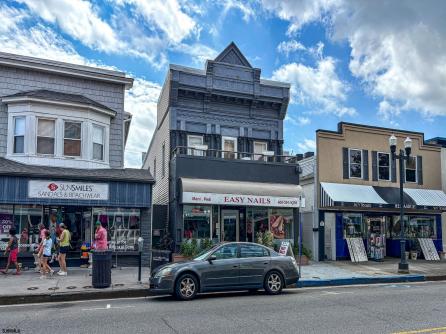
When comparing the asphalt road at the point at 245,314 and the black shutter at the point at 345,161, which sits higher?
the black shutter at the point at 345,161

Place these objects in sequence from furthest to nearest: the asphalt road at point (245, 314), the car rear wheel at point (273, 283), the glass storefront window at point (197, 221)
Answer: the glass storefront window at point (197, 221) → the car rear wheel at point (273, 283) → the asphalt road at point (245, 314)

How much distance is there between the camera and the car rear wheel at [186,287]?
1116cm

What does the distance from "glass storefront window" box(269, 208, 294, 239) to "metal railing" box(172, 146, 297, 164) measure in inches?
96.5

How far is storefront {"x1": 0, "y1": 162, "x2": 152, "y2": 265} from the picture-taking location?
16.5 meters

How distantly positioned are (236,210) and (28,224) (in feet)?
28.8

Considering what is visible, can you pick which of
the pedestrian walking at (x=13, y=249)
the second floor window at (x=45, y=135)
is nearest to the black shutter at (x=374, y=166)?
the second floor window at (x=45, y=135)

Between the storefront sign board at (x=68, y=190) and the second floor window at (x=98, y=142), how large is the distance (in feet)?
6.04

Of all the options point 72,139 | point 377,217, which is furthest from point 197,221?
point 377,217

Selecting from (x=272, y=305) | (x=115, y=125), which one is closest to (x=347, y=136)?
(x=115, y=125)

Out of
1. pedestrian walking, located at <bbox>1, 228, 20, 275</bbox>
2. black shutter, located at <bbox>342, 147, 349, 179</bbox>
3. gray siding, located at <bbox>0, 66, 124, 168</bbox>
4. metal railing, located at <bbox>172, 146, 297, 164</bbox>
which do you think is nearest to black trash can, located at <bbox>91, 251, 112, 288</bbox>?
pedestrian walking, located at <bbox>1, 228, 20, 275</bbox>

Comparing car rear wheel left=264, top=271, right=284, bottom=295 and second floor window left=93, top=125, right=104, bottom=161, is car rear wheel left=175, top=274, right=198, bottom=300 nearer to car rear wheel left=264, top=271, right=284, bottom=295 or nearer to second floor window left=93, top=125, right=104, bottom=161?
car rear wheel left=264, top=271, right=284, bottom=295

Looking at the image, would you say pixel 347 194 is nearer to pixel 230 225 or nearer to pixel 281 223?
pixel 281 223

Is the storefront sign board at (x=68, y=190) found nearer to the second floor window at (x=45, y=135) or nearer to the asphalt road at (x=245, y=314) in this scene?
the second floor window at (x=45, y=135)

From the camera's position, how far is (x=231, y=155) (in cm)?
2159
